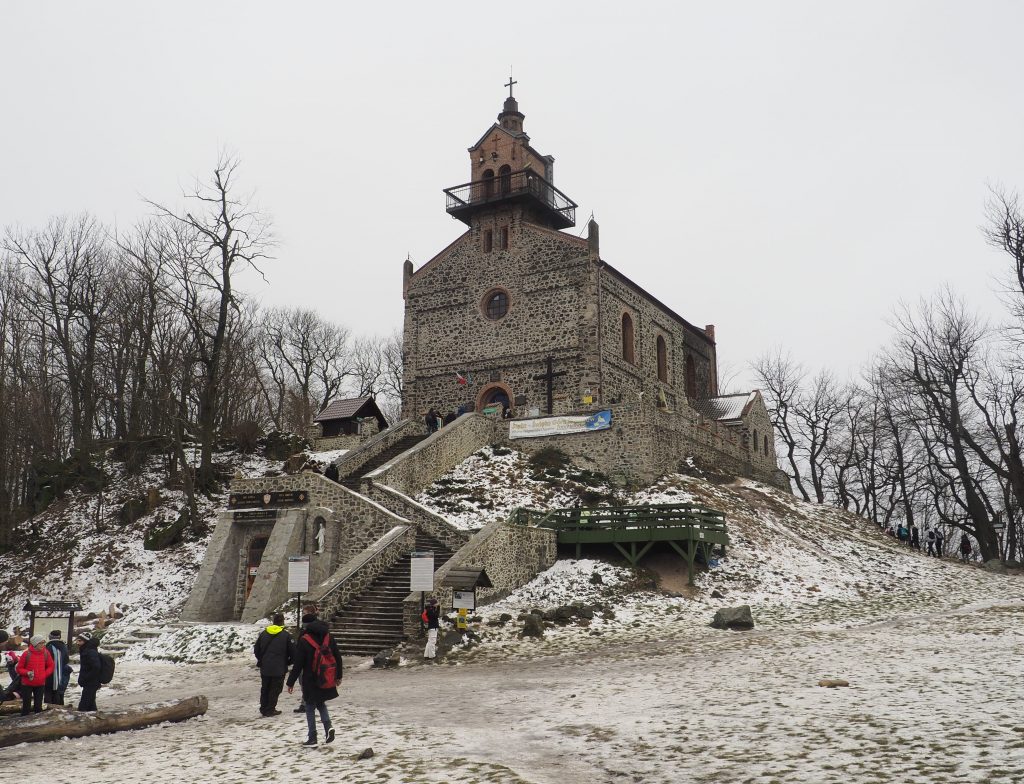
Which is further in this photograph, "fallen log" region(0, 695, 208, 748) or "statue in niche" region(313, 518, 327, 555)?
"statue in niche" region(313, 518, 327, 555)

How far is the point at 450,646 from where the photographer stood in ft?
57.0

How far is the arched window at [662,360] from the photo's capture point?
4016 cm

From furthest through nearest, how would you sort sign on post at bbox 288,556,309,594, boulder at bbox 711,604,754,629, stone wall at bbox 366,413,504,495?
stone wall at bbox 366,413,504,495
boulder at bbox 711,604,754,629
sign on post at bbox 288,556,309,594

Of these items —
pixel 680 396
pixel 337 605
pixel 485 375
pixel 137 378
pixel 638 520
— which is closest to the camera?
pixel 337 605

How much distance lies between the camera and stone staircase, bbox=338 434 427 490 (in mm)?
27328

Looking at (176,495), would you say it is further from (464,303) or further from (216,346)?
(464,303)

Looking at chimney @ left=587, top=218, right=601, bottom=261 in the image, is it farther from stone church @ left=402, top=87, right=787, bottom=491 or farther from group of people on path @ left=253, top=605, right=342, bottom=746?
group of people on path @ left=253, top=605, right=342, bottom=746

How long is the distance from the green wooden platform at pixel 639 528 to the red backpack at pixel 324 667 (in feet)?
38.9

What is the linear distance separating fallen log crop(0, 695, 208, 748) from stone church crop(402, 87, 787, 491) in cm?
2173

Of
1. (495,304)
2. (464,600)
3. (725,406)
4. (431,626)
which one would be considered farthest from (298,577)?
(725,406)

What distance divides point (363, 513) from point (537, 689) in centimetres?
1073

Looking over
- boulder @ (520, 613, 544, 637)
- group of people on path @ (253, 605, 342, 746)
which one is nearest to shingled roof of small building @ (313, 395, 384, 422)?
boulder @ (520, 613, 544, 637)

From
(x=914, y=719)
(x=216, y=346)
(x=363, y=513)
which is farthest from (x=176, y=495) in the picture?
(x=914, y=719)

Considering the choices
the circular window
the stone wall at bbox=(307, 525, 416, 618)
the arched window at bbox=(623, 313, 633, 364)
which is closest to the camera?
the stone wall at bbox=(307, 525, 416, 618)
